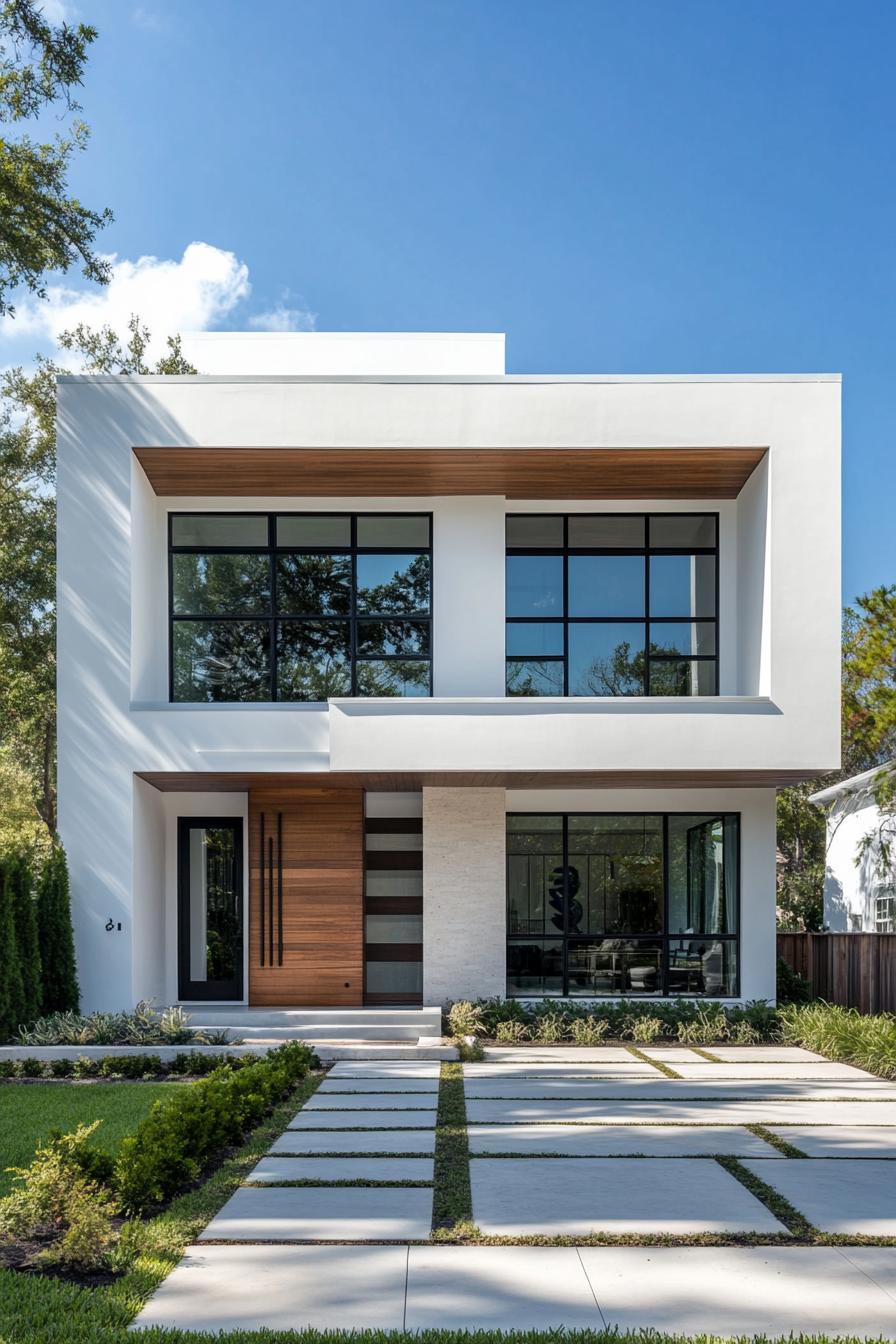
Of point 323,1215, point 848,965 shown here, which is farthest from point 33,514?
point 323,1215

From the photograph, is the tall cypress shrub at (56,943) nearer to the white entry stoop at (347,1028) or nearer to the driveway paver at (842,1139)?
the white entry stoop at (347,1028)

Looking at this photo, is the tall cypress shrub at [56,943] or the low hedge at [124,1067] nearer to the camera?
the low hedge at [124,1067]

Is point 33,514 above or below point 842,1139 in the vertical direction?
above

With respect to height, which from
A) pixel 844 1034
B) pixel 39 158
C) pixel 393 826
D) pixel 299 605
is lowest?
pixel 844 1034

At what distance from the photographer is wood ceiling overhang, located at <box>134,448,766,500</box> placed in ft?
47.3

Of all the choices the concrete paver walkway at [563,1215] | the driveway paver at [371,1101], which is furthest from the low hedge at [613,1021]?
the driveway paver at [371,1101]

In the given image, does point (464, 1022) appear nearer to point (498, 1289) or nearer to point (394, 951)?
point (394, 951)

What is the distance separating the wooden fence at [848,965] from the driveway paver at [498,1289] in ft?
35.0

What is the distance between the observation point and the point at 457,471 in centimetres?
1486

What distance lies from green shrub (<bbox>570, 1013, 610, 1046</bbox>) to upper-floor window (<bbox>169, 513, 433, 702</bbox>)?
487 centimetres

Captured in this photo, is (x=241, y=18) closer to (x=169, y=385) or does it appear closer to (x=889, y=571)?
(x=169, y=385)

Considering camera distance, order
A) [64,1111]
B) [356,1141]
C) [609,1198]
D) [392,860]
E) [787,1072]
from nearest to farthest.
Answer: [609,1198] < [356,1141] < [64,1111] < [787,1072] < [392,860]

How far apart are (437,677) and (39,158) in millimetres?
9547

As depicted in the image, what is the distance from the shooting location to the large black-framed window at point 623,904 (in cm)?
1571
